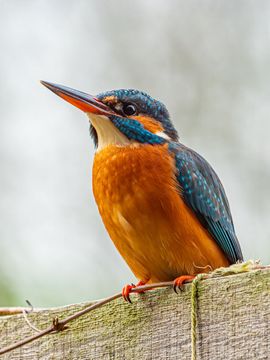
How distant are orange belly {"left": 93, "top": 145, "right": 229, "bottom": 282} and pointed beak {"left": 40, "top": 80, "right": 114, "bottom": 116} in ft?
0.90

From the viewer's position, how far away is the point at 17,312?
309cm

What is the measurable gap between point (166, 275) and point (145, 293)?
0.98 meters

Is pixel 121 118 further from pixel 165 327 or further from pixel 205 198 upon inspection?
pixel 165 327

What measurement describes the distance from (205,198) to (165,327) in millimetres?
1352

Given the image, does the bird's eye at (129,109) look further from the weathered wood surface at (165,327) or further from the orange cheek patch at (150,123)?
the weathered wood surface at (165,327)

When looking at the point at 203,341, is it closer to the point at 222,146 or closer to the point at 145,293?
the point at 145,293

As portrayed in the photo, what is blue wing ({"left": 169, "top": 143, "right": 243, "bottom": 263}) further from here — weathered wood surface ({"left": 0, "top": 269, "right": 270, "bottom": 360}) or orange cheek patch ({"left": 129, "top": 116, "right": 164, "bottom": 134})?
weathered wood surface ({"left": 0, "top": 269, "right": 270, "bottom": 360})

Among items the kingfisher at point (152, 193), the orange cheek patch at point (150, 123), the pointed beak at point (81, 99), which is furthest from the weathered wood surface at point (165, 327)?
the orange cheek patch at point (150, 123)

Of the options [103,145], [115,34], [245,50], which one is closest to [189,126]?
[245,50]

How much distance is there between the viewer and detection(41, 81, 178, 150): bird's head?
4086 millimetres

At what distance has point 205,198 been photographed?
394 centimetres

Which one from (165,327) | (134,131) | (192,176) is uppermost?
(134,131)

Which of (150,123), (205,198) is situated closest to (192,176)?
(205,198)

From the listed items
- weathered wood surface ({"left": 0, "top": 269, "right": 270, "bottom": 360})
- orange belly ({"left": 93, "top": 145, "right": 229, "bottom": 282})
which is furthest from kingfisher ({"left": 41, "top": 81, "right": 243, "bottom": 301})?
weathered wood surface ({"left": 0, "top": 269, "right": 270, "bottom": 360})
